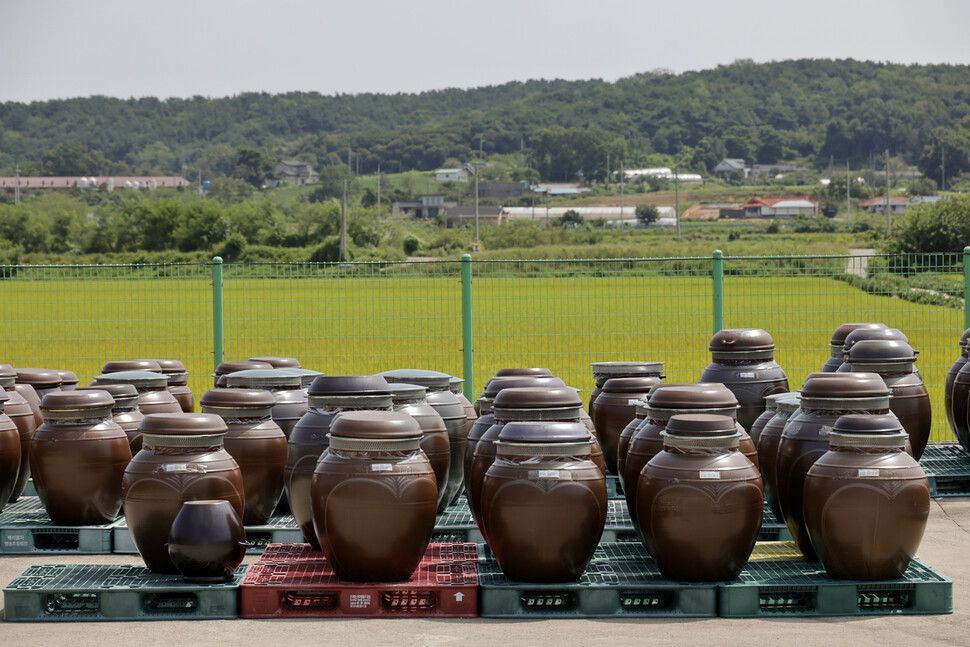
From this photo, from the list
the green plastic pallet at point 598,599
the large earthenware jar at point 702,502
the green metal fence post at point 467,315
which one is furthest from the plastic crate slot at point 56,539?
the green metal fence post at point 467,315

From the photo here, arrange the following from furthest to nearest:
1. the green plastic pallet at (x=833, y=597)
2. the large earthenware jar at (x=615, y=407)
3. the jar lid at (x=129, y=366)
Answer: the jar lid at (x=129, y=366) → the large earthenware jar at (x=615, y=407) → the green plastic pallet at (x=833, y=597)

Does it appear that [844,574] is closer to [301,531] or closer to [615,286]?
[301,531]

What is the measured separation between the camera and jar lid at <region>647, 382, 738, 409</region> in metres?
7.52

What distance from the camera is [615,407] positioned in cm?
977

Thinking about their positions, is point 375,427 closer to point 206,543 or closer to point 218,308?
point 206,543

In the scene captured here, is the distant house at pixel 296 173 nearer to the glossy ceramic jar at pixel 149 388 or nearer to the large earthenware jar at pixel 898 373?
the glossy ceramic jar at pixel 149 388

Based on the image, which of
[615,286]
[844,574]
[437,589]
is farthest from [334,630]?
[615,286]

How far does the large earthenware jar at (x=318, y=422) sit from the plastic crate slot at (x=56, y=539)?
186cm

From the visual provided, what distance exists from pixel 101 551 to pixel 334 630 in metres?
2.78

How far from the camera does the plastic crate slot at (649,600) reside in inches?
269

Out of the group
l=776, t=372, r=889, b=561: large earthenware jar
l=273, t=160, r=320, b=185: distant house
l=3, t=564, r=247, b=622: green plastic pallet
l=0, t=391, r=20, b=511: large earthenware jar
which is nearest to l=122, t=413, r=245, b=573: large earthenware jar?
l=3, t=564, r=247, b=622: green plastic pallet

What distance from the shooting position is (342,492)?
22.6ft

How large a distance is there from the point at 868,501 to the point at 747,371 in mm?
3012

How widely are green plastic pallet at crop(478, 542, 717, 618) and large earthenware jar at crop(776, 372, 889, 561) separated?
1104 millimetres
